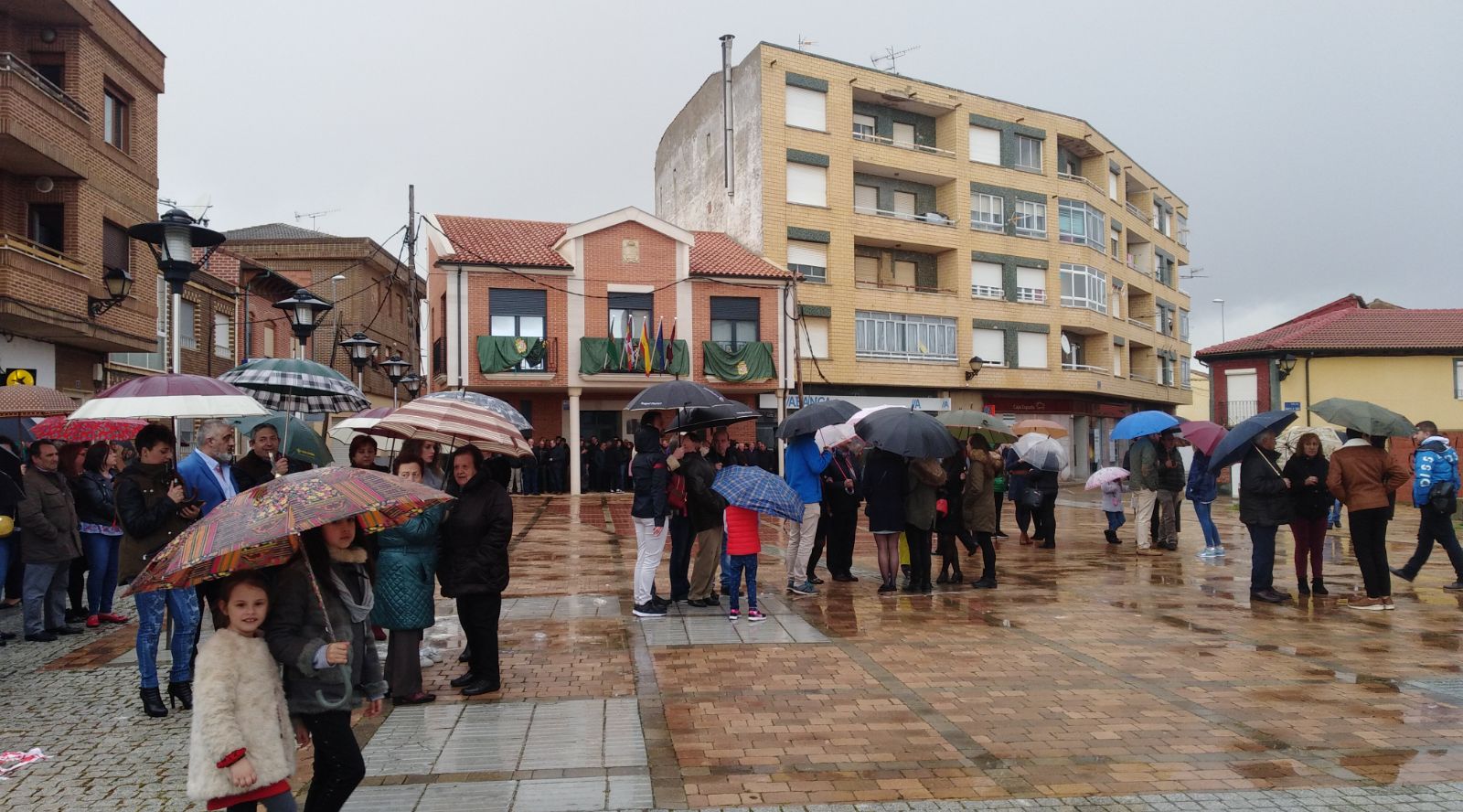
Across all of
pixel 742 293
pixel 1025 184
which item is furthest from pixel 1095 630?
pixel 1025 184

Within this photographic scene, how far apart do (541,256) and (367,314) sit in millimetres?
24316

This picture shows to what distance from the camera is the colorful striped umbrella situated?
329 centimetres

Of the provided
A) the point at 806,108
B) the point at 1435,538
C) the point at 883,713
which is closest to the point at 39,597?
the point at 883,713

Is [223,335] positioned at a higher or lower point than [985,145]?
lower

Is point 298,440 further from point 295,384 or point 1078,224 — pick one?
point 1078,224

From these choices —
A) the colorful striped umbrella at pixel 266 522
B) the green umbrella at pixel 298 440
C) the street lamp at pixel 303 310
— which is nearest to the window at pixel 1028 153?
the street lamp at pixel 303 310

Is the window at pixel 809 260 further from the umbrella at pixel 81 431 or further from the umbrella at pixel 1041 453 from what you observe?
the umbrella at pixel 81 431

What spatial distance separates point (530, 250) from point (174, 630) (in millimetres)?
25983

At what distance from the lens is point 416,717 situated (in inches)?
230

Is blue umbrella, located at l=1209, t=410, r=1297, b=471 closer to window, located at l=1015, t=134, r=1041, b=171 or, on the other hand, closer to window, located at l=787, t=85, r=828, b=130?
window, located at l=787, t=85, r=828, b=130

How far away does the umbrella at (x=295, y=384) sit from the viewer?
28.1 feet

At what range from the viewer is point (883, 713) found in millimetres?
5887

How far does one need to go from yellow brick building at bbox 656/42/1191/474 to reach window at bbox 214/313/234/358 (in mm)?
17190

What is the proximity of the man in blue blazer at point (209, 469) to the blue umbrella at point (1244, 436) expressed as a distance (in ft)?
29.1
